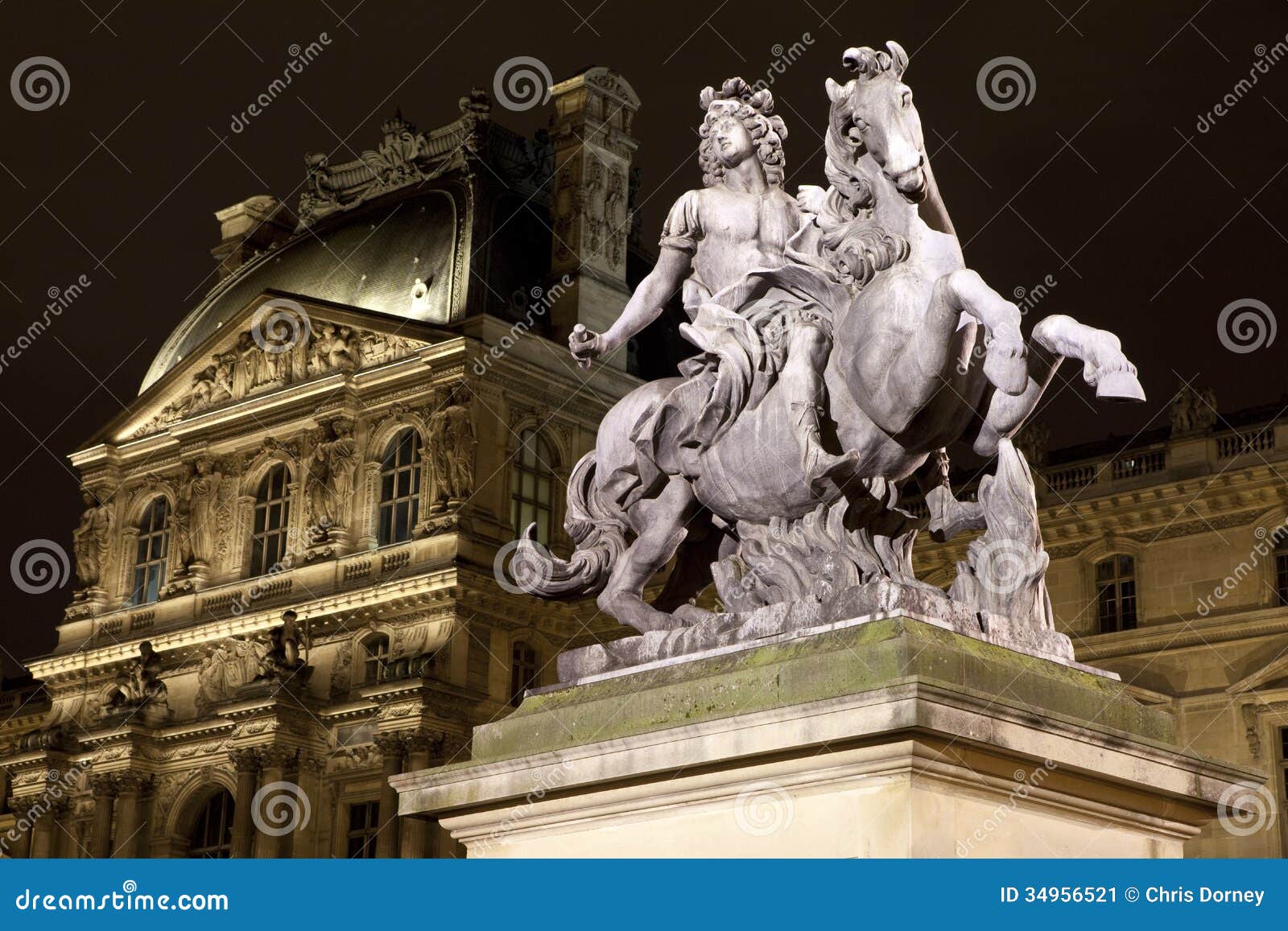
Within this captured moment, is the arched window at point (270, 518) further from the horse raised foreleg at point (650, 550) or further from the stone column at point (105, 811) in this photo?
the horse raised foreleg at point (650, 550)

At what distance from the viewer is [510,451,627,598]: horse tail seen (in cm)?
601

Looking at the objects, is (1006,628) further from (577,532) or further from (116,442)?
(116,442)

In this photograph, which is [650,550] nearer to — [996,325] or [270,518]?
[996,325]

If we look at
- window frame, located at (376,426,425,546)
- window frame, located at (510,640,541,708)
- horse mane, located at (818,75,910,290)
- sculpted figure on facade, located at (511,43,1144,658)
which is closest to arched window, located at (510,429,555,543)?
window frame, located at (376,426,425,546)

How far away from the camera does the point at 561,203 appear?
3600 cm

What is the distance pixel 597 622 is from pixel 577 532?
26230 millimetres

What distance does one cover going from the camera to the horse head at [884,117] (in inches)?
214

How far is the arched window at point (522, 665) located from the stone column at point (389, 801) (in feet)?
6.83

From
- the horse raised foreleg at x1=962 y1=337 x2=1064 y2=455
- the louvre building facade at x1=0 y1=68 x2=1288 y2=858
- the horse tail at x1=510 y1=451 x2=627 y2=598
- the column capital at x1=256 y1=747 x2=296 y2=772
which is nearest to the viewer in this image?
the horse raised foreleg at x1=962 y1=337 x2=1064 y2=455

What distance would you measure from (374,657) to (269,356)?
639 cm

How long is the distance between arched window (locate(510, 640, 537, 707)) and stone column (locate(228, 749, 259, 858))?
4.18 meters

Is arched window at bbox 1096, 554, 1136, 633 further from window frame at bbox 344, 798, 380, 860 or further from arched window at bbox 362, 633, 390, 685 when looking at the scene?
window frame at bbox 344, 798, 380, 860

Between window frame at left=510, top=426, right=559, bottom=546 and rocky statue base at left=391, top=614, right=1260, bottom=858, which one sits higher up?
window frame at left=510, top=426, right=559, bottom=546
